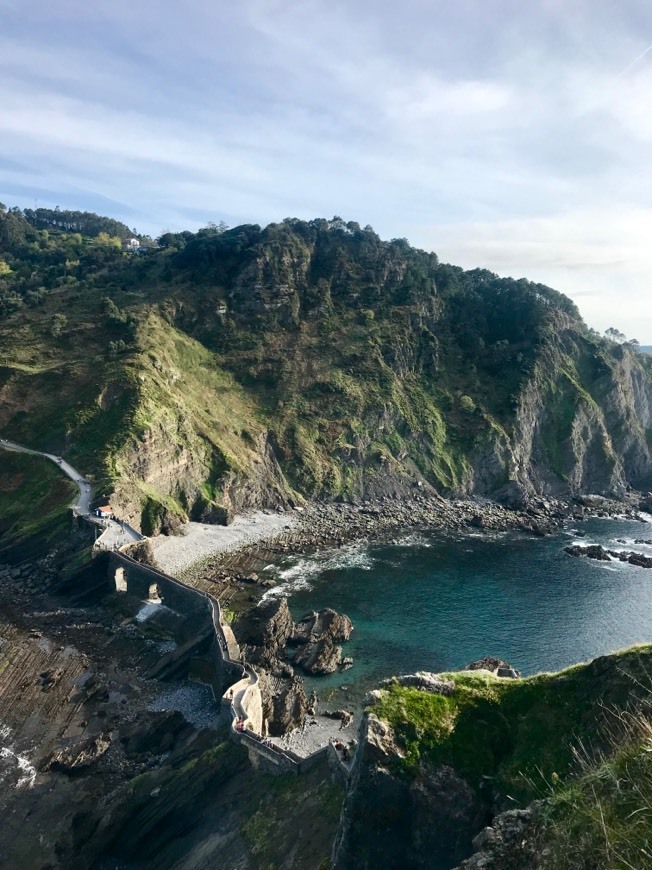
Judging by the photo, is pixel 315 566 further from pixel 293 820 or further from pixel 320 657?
pixel 293 820

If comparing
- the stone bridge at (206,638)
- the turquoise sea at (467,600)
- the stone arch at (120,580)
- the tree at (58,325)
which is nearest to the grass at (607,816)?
the stone bridge at (206,638)

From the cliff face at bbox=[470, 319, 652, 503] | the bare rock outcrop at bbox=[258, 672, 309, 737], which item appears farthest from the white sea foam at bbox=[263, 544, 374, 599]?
the cliff face at bbox=[470, 319, 652, 503]

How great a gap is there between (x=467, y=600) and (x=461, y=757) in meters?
48.1

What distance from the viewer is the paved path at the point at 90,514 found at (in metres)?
59.8

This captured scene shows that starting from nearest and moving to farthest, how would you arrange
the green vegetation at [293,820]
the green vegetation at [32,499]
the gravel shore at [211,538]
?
the green vegetation at [293,820] → the green vegetation at [32,499] → the gravel shore at [211,538]

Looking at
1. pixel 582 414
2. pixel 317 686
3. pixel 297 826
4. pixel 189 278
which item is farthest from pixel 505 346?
pixel 297 826

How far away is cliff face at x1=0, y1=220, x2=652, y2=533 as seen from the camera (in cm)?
8119

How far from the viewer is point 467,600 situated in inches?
2581

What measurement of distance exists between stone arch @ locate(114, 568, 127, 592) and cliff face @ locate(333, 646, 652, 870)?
4091 cm

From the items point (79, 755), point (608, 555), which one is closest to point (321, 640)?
point (79, 755)

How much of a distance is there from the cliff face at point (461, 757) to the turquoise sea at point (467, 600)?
2820 centimetres

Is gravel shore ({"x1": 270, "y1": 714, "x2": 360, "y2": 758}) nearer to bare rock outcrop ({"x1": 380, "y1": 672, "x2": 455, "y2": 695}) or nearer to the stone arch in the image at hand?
bare rock outcrop ({"x1": 380, "y1": 672, "x2": 455, "y2": 695})

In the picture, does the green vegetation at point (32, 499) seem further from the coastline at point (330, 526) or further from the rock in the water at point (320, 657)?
the rock in the water at point (320, 657)

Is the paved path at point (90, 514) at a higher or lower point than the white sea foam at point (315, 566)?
higher
